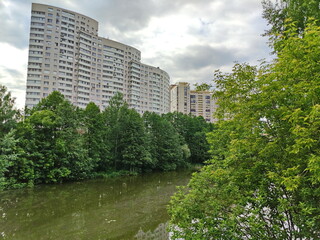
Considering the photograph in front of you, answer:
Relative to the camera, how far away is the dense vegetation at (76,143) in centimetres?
2053

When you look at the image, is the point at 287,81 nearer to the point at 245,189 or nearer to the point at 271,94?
the point at 271,94

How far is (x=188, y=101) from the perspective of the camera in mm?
103000

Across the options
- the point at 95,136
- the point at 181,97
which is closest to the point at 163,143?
the point at 95,136

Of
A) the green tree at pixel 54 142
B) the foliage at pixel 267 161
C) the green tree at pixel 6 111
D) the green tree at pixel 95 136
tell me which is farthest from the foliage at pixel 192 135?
the foliage at pixel 267 161

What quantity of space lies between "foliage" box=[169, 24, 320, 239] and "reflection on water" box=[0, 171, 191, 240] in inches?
258

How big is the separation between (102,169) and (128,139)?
5898 millimetres

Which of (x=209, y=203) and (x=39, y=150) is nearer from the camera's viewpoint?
(x=209, y=203)

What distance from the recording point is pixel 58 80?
61312 millimetres

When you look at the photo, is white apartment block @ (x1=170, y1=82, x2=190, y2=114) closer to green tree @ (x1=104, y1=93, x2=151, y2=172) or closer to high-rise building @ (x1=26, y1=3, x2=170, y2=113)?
high-rise building @ (x1=26, y1=3, x2=170, y2=113)

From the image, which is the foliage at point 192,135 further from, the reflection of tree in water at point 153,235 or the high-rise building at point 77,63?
the reflection of tree in water at point 153,235

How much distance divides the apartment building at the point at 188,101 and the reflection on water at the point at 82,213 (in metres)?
81.8

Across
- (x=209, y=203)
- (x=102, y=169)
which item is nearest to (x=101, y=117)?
(x=102, y=169)

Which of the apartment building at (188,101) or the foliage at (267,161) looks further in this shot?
the apartment building at (188,101)

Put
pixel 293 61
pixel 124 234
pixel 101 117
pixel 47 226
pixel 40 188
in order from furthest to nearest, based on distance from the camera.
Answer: pixel 101 117 → pixel 40 188 → pixel 47 226 → pixel 124 234 → pixel 293 61
